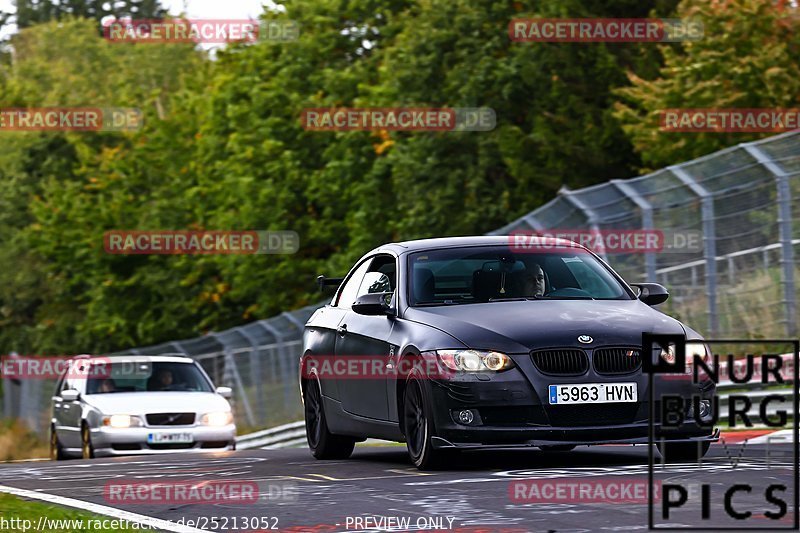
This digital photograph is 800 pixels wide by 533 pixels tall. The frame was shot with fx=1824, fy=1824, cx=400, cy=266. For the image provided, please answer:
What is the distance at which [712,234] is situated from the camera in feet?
62.5

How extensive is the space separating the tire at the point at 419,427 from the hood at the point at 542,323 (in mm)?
446

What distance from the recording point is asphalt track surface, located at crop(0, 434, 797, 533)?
28.3ft

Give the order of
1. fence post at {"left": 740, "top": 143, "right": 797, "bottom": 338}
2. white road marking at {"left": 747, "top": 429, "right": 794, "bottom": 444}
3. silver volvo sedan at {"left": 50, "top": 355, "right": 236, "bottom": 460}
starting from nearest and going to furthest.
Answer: white road marking at {"left": 747, "top": 429, "right": 794, "bottom": 444}, fence post at {"left": 740, "top": 143, "right": 797, "bottom": 338}, silver volvo sedan at {"left": 50, "top": 355, "right": 236, "bottom": 460}

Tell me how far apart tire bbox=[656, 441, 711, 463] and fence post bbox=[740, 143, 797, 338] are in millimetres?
6161

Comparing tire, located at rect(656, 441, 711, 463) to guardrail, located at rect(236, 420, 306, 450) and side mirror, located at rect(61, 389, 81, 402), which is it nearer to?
side mirror, located at rect(61, 389, 81, 402)

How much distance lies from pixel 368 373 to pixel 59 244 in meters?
56.2

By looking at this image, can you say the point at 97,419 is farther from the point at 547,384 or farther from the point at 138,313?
the point at 138,313

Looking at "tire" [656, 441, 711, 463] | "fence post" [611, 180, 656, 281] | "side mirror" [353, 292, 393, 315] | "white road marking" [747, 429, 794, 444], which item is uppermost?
"fence post" [611, 180, 656, 281]

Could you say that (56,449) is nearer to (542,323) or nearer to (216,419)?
(216,419)

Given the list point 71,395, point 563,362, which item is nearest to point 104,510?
point 563,362

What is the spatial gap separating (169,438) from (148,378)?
5.92 ft

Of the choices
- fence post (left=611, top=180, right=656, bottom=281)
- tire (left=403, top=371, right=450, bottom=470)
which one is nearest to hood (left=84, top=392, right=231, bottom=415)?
fence post (left=611, top=180, right=656, bottom=281)

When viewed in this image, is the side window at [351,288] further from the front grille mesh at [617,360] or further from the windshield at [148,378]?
the windshield at [148,378]

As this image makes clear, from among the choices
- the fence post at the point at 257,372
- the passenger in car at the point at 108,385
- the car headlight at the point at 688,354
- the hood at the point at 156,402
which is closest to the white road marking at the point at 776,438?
the car headlight at the point at 688,354
